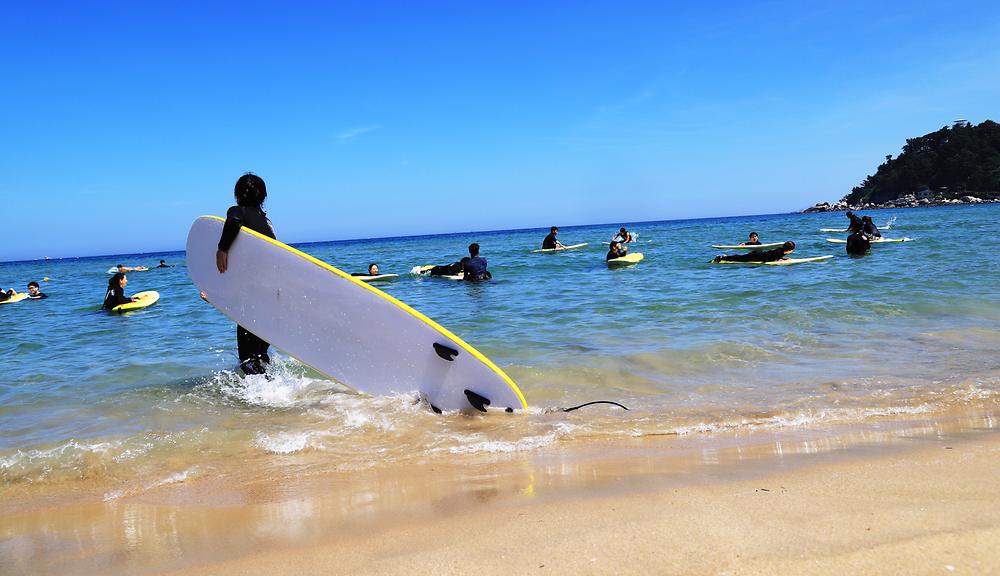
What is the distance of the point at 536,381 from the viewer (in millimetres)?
5516

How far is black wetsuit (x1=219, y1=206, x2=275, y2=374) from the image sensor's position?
478 cm

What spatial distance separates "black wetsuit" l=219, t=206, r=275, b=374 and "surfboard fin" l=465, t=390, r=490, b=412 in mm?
1884

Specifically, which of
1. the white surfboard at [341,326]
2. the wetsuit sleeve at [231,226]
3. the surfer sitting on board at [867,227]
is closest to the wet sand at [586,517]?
the white surfboard at [341,326]

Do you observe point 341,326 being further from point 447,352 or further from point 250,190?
point 250,190

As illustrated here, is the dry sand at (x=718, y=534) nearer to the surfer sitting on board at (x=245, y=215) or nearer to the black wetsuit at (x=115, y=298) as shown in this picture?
the surfer sitting on board at (x=245, y=215)

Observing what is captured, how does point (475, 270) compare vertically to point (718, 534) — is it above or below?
above

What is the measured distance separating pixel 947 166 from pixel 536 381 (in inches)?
3990

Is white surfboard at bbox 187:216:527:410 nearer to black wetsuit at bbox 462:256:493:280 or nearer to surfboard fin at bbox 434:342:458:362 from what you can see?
surfboard fin at bbox 434:342:458:362

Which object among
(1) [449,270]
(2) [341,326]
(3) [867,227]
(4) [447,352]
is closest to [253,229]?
(2) [341,326]

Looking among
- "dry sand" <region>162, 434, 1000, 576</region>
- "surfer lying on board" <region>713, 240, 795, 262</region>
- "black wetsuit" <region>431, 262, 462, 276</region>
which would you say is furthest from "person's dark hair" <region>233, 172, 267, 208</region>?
"surfer lying on board" <region>713, 240, 795, 262</region>

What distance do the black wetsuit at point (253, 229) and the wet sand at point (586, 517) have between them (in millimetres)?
1979

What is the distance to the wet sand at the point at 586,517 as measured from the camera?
83.6 inches

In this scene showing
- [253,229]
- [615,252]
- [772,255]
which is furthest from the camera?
[615,252]

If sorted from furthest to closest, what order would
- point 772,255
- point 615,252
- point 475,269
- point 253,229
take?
1. point 615,252
2. point 772,255
3. point 475,269
4. point 253,229
